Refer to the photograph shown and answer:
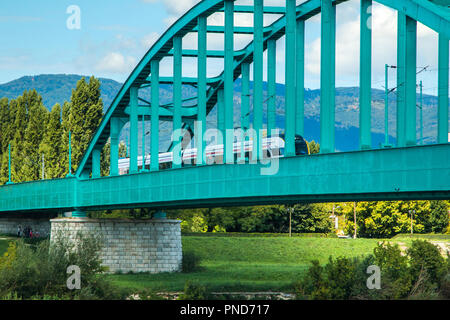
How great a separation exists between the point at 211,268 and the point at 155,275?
34.6 ft

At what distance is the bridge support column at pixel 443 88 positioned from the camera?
37.2 m

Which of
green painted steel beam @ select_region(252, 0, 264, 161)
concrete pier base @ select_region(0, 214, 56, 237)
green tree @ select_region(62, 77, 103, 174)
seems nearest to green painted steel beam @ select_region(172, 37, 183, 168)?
green painted steel beam @ select_region(252, 0, 264, 161)

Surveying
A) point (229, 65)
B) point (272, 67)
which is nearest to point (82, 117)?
point (272, 67)

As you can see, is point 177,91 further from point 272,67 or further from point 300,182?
point 300,182

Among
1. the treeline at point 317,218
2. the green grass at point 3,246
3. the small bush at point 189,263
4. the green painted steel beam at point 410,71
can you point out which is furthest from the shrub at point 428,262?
the treeline at point 317,218

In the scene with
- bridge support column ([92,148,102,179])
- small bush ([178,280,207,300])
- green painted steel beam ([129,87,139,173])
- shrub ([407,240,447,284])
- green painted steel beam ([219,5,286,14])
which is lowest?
small bush ([178,280,207,300])

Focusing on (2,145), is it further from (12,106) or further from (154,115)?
(154,115)

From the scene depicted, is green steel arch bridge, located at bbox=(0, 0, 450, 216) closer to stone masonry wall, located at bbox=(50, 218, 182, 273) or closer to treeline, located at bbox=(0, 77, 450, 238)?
stone masonry wall, located at bbox=(50, 218, 182, 273)

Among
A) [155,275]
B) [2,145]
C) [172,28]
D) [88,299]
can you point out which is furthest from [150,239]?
[2,145]

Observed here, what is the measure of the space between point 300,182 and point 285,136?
16.3ft

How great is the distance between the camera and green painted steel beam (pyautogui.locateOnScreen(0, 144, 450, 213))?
35156 mm

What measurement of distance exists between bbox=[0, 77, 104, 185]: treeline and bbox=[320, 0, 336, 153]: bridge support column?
53557 millimetres

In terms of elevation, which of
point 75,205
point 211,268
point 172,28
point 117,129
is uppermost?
point 172,28

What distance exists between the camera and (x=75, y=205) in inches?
2650
